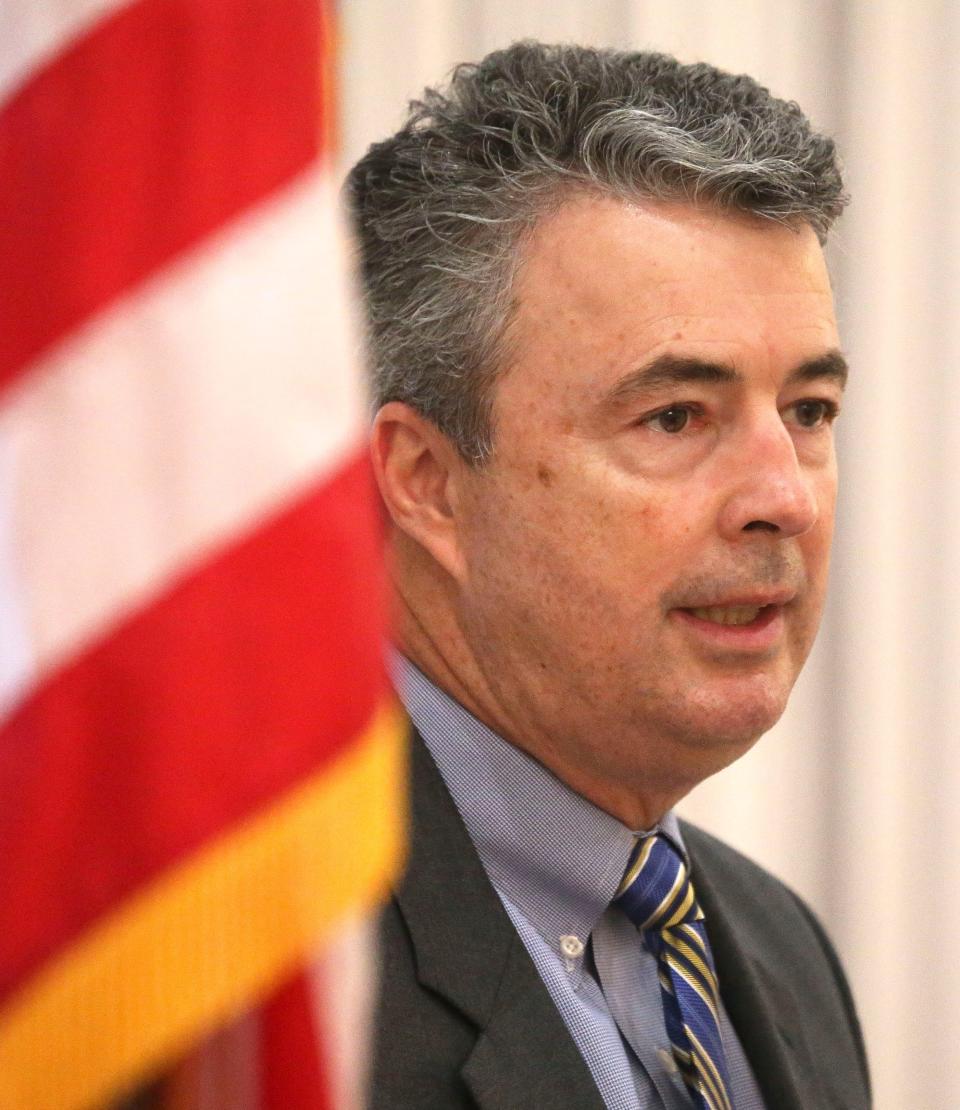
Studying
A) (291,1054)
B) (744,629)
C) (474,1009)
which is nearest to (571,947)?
(474,1009)

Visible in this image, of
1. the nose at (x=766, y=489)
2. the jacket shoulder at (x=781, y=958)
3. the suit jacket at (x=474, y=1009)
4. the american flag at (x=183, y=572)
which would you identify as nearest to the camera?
the american flag at (x=183, y=572)

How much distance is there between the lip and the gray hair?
0.27 meters

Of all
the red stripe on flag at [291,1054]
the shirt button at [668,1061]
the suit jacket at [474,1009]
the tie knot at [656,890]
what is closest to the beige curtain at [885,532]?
the suit jacket at [474,1009]

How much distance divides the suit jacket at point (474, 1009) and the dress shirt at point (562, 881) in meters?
0.05

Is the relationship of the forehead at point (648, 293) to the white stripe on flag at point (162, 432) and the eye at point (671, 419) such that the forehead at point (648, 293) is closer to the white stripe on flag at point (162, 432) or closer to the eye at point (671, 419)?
the eye at point (671, 419)

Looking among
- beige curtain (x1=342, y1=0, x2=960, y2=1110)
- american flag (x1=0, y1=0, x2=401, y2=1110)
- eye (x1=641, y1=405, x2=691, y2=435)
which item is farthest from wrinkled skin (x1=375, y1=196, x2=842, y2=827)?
beige curtain (x1=342, y1=0, x2=960, y2=1110)

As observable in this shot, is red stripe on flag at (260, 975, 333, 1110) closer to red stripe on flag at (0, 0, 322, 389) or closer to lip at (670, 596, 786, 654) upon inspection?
red stripe on flag at (0, 0, 322, 389)

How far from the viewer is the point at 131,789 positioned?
2.10ft

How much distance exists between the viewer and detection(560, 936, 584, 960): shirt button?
131cm

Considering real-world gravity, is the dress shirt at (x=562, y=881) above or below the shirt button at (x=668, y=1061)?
above

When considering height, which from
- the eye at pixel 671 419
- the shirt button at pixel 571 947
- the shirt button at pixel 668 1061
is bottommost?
the shirt button at pixel 668 1061

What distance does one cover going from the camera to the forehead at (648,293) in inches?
50.1

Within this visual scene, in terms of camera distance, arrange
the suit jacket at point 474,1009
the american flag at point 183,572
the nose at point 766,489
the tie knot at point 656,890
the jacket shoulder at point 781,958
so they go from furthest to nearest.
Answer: the jacket shoulder at point 781,958, the tie knot at point 656,890, the nose at point 766,489, the suit jacket at point 474,1009, the american flag at point 183,572

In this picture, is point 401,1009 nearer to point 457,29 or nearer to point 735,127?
point 735,127
